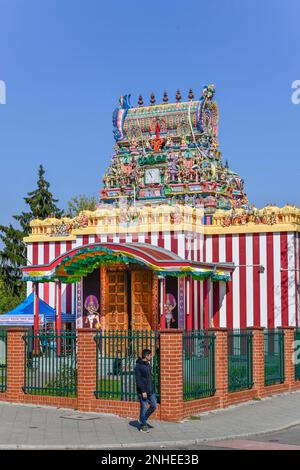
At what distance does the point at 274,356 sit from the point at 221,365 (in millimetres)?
4301

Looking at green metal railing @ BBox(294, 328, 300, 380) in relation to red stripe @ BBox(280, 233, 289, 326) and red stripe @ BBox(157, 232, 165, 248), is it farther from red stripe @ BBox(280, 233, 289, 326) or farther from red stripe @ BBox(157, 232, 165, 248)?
red stripe @ BBox(157, 232, 165, 248)

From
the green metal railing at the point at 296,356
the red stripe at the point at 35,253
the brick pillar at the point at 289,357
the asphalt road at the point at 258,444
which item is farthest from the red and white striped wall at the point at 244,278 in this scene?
the asphalt road at the point at 258,444

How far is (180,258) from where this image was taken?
29.5 meters

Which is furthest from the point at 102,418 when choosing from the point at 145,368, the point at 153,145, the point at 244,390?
the point at 153,145

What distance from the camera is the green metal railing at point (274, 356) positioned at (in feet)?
78.9

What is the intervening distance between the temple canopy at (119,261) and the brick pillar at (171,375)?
1044 cm

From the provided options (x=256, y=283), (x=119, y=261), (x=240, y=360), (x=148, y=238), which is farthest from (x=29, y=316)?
(x=240, y=360)

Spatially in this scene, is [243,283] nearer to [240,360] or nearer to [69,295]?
[69,295]

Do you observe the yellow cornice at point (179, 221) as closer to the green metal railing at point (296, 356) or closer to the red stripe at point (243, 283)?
the red stripe at point (243, 283)

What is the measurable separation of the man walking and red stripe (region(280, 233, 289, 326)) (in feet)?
52.8

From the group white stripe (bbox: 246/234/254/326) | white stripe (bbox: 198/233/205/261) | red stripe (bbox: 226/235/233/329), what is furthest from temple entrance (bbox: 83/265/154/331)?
white stripe (bbox: 246/234/254/326)

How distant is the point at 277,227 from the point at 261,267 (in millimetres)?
1680

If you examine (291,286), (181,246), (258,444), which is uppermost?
(181,246)
